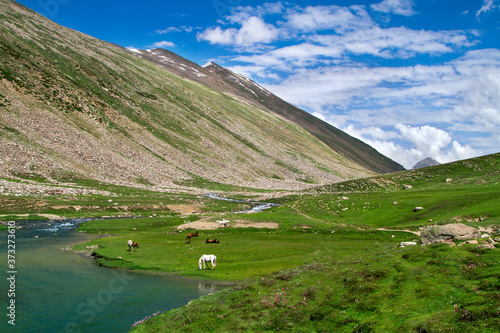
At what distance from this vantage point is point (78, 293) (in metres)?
27.5

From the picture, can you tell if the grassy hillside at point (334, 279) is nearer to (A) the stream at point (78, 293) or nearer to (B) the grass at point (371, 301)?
(B) the grass at point (371, 301)

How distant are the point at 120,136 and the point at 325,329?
152835 millimetres

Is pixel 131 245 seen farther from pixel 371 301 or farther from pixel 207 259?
pixel 371 301

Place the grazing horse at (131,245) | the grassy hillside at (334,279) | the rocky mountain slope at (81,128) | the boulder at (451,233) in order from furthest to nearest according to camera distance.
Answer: the rocky mountain slope at (81,128)
the grazing horse at (131,245)
the boulder at (451,233)
the grassy hillside at (334,279)

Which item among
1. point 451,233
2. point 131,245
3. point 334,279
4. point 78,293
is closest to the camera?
point 334,279

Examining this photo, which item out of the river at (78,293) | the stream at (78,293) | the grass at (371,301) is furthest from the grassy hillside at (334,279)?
the river at (78,293)

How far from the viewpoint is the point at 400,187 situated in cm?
10656

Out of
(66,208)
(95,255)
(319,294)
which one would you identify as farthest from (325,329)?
(66,208)

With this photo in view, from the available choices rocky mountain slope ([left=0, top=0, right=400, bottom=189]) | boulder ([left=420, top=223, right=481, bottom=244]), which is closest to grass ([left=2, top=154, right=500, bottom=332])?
boulder ([left=420, top=223, right=481, bottom=244])

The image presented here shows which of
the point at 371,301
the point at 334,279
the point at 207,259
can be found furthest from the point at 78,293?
the point at 371,301

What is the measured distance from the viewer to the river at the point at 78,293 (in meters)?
22.1

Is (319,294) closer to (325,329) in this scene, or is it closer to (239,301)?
(325,329)

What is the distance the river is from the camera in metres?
22.1

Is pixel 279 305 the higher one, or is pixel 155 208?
pixel 155 208
